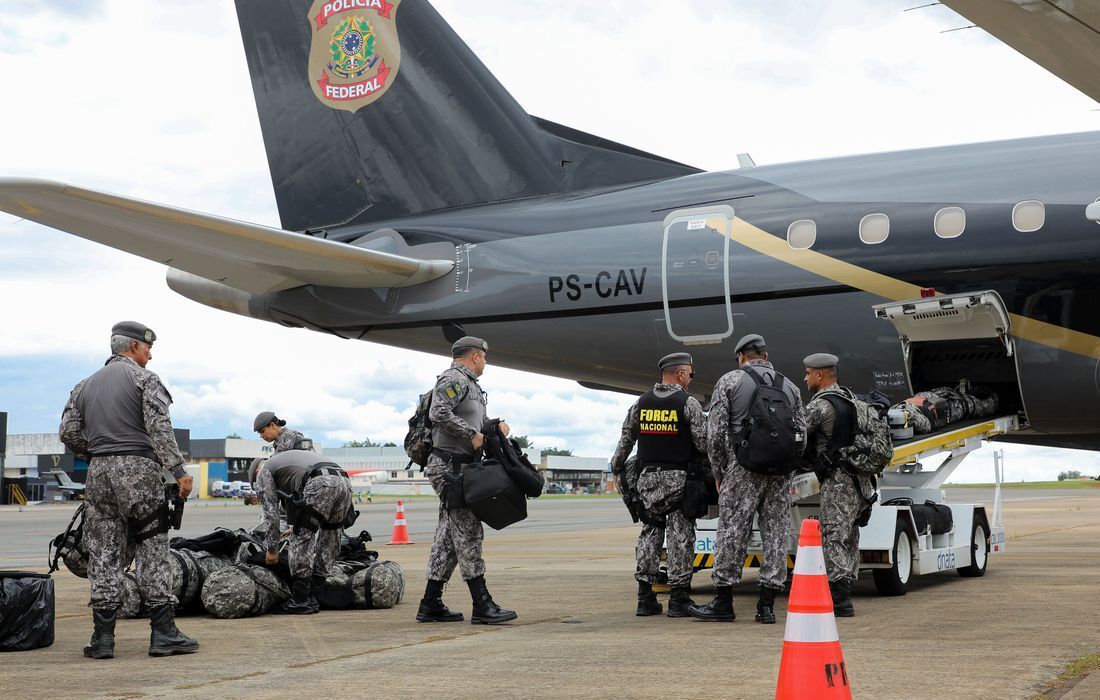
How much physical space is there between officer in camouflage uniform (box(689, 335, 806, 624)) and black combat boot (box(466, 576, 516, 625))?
1.30m

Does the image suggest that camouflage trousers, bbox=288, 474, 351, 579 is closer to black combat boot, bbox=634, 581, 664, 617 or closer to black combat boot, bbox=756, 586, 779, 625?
black combat boot, bbox=634, 581, 664, 617

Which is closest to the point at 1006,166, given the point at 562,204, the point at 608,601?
the point at 562,204

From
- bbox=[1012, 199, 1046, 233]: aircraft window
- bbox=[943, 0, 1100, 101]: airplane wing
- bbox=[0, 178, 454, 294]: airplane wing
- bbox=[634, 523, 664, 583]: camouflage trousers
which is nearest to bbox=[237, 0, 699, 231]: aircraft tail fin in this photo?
bbox=[0, 178, 454, 294]: airplane wing

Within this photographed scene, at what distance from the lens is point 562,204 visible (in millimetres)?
12500

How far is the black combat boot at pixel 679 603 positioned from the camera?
25.3 ft

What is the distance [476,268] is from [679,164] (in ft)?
8.52

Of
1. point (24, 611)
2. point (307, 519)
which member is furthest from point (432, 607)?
point (24, 611)

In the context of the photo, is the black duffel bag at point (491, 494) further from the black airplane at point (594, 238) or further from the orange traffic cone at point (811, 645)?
the black airplane at point (594, 238)

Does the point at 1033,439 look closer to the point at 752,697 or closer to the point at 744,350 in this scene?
the point at 744,350

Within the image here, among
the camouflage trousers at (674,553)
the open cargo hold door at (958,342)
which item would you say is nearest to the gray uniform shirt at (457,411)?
the camouflage trousers at (674,553)

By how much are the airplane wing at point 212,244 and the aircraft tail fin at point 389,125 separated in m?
1.49

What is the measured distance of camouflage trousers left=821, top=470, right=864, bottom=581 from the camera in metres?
7.91

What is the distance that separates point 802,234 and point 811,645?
6889 mm

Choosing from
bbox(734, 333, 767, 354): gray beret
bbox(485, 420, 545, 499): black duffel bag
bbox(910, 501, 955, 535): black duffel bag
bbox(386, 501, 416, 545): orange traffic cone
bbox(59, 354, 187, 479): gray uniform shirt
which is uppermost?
bbox(734, 333, 767, 354): gray beret
